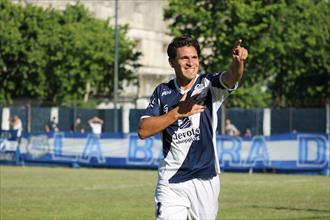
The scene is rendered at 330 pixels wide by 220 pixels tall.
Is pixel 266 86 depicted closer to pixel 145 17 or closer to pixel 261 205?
pixel 145 17

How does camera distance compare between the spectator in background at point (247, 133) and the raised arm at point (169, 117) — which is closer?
the raised arm at point (169, 117)

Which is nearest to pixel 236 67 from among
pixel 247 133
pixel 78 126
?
pixel 247 133

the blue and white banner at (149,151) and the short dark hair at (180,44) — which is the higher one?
the short dark hair at (180,44)

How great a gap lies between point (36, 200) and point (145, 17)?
63.9 metres

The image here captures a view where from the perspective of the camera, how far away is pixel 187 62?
27.2 ft

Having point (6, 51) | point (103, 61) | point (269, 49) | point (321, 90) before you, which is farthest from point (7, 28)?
point (321, 90)

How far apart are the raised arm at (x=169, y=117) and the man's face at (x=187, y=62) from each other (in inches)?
8.6

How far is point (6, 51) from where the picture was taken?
56312 mm

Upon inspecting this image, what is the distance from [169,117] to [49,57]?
162 ft

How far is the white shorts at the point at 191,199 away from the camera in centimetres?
842

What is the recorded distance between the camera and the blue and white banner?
31.8 meters

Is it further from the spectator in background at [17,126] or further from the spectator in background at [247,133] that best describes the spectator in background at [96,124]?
the spectator in background at [247,133]

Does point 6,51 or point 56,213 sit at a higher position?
point 6,51

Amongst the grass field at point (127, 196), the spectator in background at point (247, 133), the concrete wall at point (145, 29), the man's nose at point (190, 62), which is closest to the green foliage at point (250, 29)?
the spectator in background at point (247, 133)
